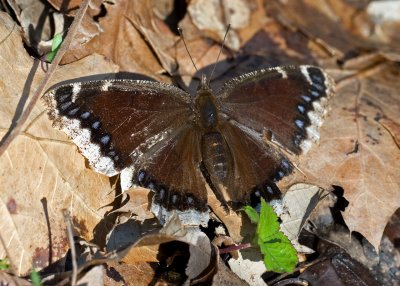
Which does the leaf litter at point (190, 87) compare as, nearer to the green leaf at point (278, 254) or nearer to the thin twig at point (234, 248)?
the thin twig at point (234, 248)

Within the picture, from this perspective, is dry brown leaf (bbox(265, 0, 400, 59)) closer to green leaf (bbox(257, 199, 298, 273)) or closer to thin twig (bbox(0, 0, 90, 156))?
thin twig (bbox(0, 0, 90, 156))

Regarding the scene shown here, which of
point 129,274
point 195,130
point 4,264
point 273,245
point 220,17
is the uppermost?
point 220,17

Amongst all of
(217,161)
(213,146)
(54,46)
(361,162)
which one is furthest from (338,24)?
(54,46)

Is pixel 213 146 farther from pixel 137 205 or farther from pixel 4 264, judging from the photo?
pixel 4 264

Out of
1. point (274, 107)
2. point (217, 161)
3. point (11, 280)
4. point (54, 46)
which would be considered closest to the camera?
point (11, 280)

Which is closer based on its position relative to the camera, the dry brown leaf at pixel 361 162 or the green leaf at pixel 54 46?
the green leaf at pixel 54 46

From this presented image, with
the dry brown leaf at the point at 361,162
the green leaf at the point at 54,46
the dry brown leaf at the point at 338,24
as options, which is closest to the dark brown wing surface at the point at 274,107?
the dry brown leaf at the point at 361,162
